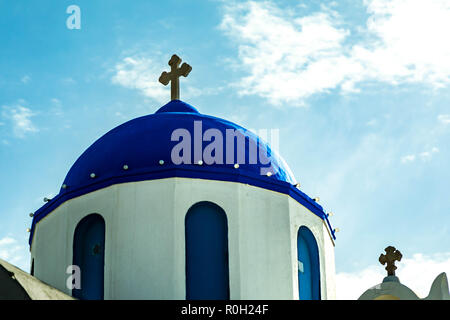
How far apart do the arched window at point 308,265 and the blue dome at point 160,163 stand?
1.48 feet

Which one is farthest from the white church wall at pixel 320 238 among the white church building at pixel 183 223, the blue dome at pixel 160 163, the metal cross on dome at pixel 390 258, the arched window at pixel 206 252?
the arched window at pixel 206 252

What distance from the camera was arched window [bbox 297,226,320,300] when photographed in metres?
15.8

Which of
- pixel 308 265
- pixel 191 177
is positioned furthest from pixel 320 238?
pixel 191 177

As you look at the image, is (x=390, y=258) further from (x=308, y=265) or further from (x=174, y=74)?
(x=174, y=74)

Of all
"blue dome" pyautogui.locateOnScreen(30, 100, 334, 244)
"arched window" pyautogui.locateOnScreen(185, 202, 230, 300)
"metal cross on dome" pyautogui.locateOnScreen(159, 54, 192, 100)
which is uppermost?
"metal cross on dome" pyautogui.locateOnScreen(159, 54, 192, 100)

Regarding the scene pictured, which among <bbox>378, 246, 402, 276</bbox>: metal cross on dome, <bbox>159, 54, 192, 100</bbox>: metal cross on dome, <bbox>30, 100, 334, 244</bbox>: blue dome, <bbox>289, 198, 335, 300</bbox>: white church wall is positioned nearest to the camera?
<bbox>30, 100, 334, 244</bbox>: blue dome

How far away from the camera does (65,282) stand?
15555mm

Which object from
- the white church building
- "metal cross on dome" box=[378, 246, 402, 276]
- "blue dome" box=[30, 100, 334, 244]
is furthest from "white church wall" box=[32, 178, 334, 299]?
"metal cross on dome" box=[378, 246, 402, 276]

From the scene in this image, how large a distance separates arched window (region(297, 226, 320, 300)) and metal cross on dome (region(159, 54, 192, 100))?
363cm

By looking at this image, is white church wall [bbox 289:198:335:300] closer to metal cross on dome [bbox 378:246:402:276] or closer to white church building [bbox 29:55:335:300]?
white church building [bbox 29:55:335:300]

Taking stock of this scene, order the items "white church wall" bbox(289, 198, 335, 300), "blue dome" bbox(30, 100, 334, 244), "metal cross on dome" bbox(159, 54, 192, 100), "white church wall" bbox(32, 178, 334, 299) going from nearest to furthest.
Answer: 1. "white church wall" bbox(32, 178, 334, 299)
2. "blue dome" bbox(30, 100, 334, 244)
3. "white church wall" bbox(289, 198, 335, 300)
4. "metal cross on dome" bbox(159, 54, 192, 100)

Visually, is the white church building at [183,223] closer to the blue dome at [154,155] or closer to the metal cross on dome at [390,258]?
the blue dome at [154,155]
